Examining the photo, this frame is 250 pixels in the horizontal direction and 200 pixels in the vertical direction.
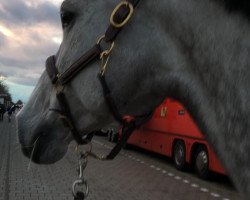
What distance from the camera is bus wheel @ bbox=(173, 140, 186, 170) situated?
15.7 m

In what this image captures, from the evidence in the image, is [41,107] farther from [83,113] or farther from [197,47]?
[197,47]

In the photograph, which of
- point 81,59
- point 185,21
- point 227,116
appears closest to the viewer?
point 227,116

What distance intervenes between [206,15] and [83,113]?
70 cm

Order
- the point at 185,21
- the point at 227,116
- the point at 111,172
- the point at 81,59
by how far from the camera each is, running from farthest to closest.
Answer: the point at 111,172
the point at 81,59
the point at 185,21
the point at 227,116

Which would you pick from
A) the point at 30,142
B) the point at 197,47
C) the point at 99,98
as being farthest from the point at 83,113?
the point at 197,47

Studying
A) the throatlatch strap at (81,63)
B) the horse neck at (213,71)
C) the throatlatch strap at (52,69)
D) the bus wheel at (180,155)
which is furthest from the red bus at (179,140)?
the horse neck at (213,71)

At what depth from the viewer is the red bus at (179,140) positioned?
46.6 feet

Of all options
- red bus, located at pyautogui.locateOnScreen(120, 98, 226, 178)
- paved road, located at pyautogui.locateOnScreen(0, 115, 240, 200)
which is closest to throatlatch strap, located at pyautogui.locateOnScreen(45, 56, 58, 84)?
paved road, located at pyautogui.locateOnScreen(0, 115, 240, 200)

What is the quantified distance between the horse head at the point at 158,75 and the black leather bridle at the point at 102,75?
0.07ft

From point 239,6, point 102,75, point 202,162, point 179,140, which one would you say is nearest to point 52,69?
point 102,75

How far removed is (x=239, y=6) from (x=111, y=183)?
10.8 meters

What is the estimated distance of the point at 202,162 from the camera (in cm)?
1433

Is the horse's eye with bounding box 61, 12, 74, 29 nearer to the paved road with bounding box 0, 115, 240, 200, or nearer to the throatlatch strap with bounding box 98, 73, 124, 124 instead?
the throatlatch strap with bounding box 98, 73, 124, 124

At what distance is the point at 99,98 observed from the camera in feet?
7.91
